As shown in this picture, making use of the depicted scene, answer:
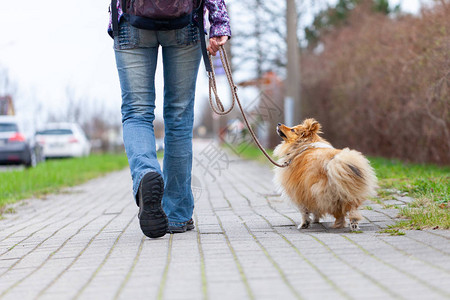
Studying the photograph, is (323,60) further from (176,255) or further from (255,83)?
(176,255)

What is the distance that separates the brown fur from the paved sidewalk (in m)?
0.16

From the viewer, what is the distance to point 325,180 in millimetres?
4496

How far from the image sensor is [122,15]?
4332 mm

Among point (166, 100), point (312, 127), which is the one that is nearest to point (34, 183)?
point (166, 100)

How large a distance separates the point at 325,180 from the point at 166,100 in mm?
1226

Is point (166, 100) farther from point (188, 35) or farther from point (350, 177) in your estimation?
point (350, 177)

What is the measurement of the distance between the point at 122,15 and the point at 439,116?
6.28 meters

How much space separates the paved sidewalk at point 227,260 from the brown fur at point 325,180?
16cm

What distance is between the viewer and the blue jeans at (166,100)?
4352mm

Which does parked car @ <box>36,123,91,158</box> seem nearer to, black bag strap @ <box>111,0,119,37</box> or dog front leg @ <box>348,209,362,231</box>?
black bag strap @ <box>111,0,119,37</box>

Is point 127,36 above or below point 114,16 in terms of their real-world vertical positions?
below

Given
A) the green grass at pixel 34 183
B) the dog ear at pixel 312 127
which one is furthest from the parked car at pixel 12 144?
the dog ear at pixel 312 127

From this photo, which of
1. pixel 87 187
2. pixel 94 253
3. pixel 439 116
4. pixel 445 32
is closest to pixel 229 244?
pixel 94 253

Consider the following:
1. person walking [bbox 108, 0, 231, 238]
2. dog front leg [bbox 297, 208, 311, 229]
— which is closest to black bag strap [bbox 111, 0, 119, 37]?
person walking [bbox 108, 0, 231, 238]
